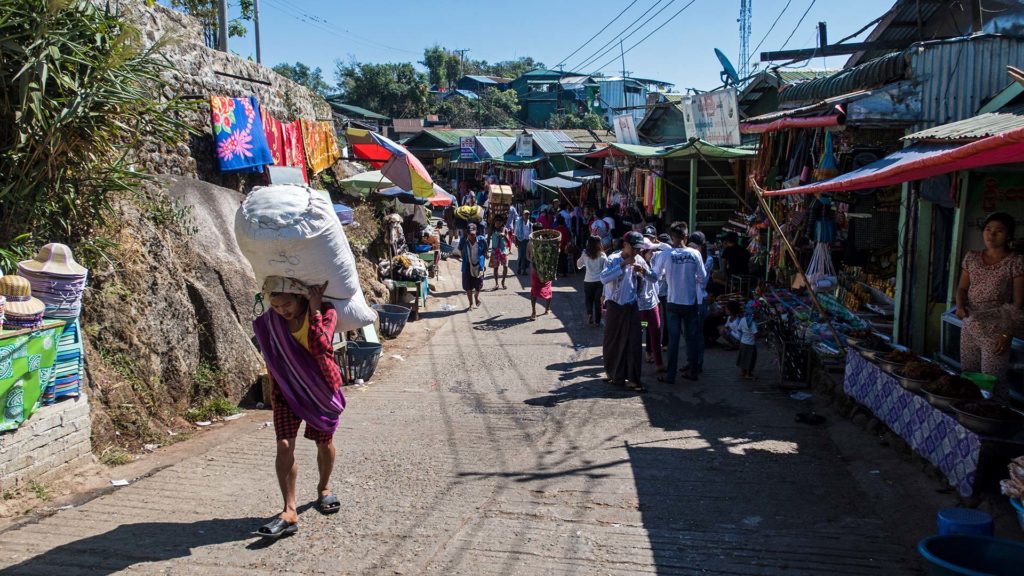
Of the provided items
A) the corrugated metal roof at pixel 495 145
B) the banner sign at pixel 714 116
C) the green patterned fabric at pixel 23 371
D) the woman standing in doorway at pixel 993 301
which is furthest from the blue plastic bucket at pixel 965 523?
the corrugated metal roof at pixel 495 145

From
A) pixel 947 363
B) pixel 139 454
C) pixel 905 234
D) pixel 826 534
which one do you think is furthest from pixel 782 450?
pixel 139 454

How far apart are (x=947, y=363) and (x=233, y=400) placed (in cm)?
750

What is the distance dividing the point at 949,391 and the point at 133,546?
5571mm

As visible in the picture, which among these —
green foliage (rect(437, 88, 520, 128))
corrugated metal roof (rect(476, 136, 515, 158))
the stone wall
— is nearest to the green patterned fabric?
the stone wall

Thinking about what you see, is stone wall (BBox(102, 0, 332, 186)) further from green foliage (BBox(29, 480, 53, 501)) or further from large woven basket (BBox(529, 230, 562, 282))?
green foliage (BBox(29, 480, 53, 501))

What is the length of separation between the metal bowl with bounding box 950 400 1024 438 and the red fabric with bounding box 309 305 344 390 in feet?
13.6

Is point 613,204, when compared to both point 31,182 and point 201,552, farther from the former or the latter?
point 201,552

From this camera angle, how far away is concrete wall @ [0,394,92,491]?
4.84 m

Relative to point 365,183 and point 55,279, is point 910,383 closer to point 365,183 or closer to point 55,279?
point 55,279

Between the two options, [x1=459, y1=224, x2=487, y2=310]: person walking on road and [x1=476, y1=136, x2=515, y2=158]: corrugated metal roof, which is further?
[x1=476, y1=136, x2=515, y2=158]: corrugated metal roof

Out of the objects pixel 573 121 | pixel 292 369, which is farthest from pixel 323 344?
pixel 573 121

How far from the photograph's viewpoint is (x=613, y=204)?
772 inches

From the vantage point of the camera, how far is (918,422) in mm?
5730

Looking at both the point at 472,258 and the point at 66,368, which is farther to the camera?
the point at 472,258
